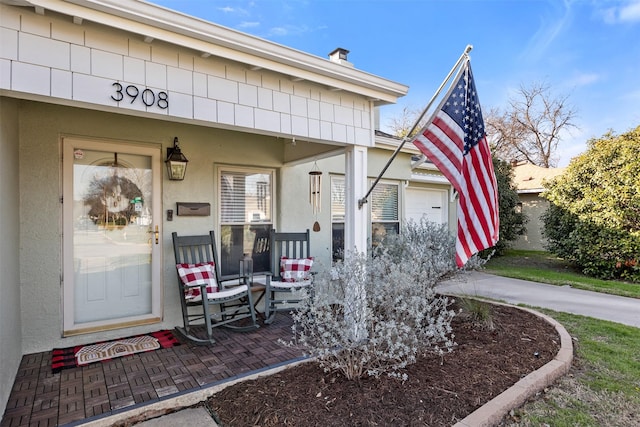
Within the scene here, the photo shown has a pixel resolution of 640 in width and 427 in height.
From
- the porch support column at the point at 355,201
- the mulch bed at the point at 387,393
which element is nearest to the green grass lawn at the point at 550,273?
the mulch bed at the point at 387,393

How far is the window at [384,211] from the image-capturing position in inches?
273

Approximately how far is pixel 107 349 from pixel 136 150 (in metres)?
2.19

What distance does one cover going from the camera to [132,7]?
8.04 feet

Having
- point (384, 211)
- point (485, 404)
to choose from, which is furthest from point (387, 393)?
point (384, 211)

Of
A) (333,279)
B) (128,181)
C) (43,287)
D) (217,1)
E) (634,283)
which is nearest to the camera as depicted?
(333,279)

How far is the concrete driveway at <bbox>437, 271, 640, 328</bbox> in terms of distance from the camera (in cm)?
509

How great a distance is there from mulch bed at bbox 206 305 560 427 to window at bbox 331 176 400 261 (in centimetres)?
307

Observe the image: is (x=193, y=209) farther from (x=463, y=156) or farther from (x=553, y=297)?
(x=553, y=297)

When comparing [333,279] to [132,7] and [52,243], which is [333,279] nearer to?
[132,7]

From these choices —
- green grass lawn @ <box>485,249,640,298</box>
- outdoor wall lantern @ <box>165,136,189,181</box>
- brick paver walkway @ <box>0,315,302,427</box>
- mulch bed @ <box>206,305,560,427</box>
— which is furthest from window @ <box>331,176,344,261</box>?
green grass lawn @ <box>485,249,640,298</box>

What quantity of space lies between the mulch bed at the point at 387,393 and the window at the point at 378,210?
307 cm

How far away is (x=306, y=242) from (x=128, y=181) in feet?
8.06

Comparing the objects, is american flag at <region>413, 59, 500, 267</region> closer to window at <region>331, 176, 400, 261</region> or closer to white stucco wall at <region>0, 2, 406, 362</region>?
white stucco wall at <region>0, 2, 406, 362</region>

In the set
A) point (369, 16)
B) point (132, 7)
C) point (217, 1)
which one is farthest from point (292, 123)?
point (369, 16)
